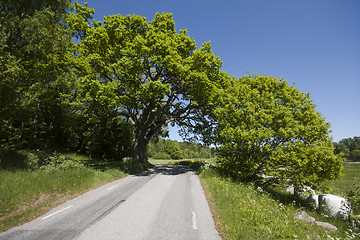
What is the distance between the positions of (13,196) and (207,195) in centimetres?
916

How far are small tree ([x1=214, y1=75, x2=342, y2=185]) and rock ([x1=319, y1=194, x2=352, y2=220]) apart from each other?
1359mm

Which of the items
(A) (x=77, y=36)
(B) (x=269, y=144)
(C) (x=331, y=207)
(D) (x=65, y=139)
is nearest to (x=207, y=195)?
(B) (x=269, y=144)

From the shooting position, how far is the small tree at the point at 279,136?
1167cm

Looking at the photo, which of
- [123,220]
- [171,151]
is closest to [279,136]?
[123,220]

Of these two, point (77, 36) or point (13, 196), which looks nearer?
point (13, 196)

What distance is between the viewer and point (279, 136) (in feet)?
40.3

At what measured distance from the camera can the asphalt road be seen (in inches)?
209

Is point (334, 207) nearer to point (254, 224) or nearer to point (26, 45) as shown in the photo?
point (254, 224)

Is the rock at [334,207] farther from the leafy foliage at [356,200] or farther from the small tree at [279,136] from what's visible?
the small tree at [279,136]

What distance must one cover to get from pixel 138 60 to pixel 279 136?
13.1 meters

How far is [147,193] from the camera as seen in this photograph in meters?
10.0

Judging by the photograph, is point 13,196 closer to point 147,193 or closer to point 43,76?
point 147,193

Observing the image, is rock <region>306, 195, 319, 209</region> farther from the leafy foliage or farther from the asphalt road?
Answer: the asphalt road

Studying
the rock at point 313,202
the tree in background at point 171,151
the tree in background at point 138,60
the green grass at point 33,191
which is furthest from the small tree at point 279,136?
the tree in background at point 171,151
